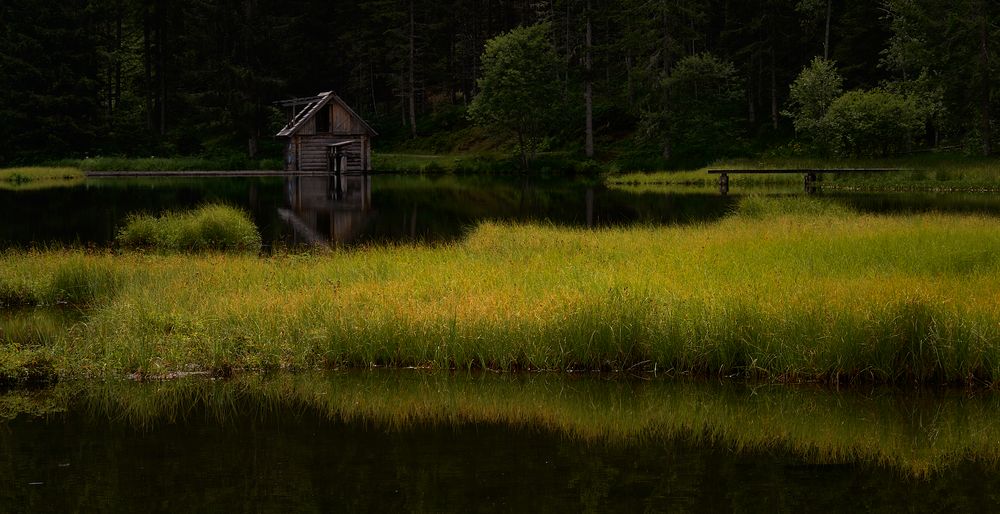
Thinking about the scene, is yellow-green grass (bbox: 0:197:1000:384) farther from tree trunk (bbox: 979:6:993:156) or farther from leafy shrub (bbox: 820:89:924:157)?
tree trunk (bbox: 979:6:993:156)


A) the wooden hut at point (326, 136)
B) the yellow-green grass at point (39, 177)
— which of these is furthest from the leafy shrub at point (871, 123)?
the yellow-green grass at point (39, 177)

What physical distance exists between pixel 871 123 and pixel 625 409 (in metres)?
48.9

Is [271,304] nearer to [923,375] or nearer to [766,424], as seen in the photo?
[766,424]

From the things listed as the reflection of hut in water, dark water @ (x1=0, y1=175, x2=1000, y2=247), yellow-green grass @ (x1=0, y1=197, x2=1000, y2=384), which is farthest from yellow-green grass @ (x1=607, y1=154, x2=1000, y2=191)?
yellow-green grass @ (x1=0, y1=197, x2=1000, y2=384)

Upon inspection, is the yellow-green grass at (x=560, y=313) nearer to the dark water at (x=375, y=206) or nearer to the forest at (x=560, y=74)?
the dark water at (x=375, y=206)

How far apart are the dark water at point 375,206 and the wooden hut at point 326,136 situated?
43.8ft

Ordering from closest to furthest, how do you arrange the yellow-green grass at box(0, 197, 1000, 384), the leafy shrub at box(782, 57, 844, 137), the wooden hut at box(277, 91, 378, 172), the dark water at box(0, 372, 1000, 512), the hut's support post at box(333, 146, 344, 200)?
1. the dark water at box(0, 372, 1000, 512)
2. the yellow-green grass at box(0, 197, 1000, 384)
3. the leafy shrub at box(782, 57, 844, 137)
4. the hut's support post at box(333, 146, 344, 200)
5. the wooden hut at box(277, 91, 378, 172)

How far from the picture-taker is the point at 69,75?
72500 millimetres

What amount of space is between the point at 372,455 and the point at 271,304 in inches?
227

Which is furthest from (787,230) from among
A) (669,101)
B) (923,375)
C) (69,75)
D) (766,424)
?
(69,75)

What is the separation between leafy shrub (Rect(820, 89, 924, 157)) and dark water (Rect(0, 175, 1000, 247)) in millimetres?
11334

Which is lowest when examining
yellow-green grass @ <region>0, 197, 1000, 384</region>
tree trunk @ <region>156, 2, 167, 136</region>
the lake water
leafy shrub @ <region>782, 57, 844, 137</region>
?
the lake water

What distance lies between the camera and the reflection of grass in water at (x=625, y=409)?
1023 centimetres

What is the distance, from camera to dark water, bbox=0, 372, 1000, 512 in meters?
8.48
